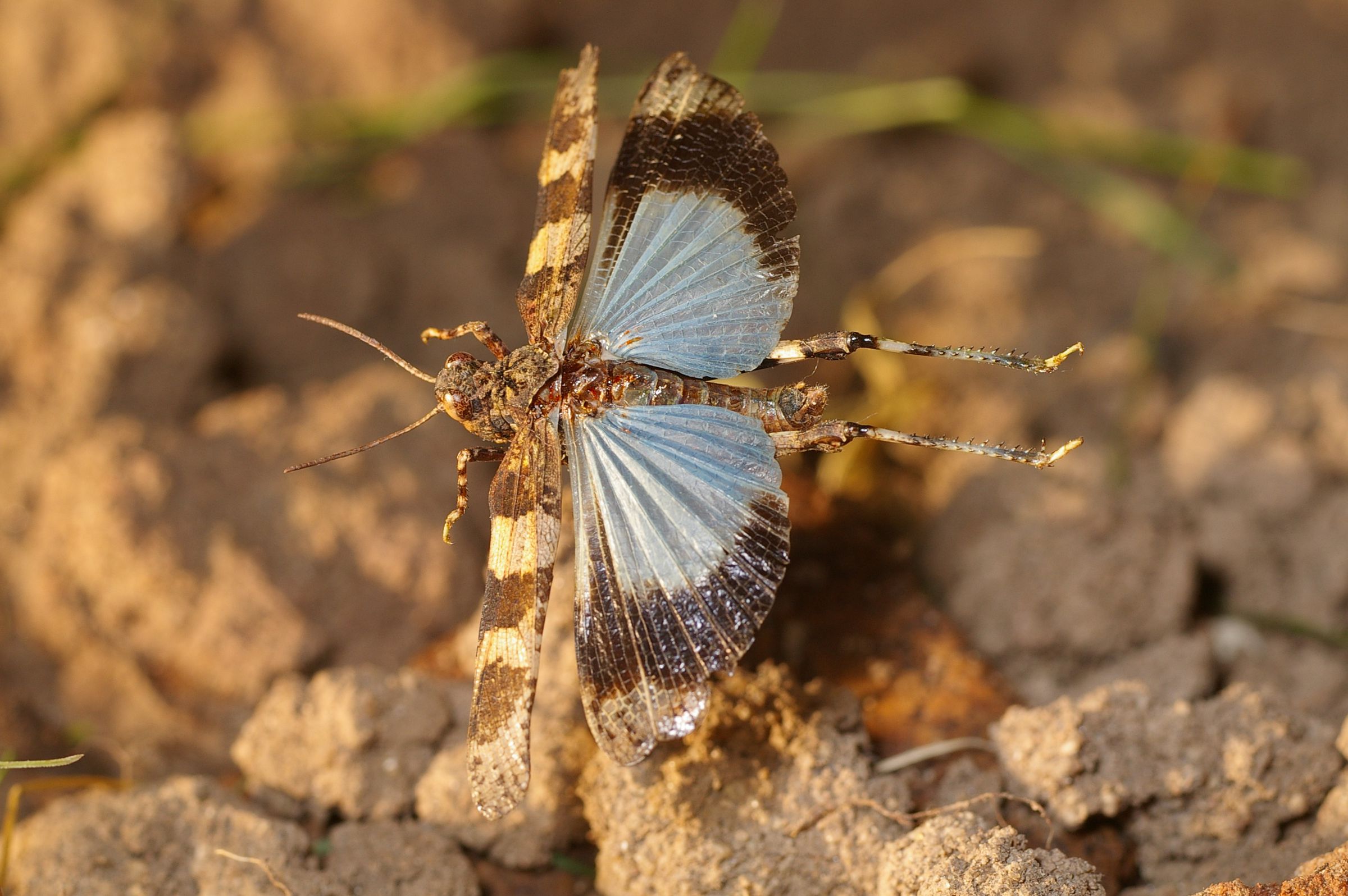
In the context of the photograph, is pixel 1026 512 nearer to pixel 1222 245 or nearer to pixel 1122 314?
pixel 1122 314

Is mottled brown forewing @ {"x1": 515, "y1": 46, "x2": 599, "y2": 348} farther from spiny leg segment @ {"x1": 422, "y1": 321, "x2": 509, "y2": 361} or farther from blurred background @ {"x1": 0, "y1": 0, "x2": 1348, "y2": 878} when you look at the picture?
blurred background @ {"x1": 0, "y1": 0, "x2": 1348, "y2": 878}

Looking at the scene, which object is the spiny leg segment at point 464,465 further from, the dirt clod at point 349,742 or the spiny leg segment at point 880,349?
the spiny leg segment at point 880,349

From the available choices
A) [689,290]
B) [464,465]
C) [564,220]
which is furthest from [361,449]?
[689,290]

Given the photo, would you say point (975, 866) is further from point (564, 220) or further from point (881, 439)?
point (564, 220)

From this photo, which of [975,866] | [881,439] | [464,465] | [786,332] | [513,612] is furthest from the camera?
[786,332]

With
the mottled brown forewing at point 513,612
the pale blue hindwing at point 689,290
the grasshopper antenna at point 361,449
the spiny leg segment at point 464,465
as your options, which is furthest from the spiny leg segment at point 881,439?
the grasshopper antenna at point 361,449

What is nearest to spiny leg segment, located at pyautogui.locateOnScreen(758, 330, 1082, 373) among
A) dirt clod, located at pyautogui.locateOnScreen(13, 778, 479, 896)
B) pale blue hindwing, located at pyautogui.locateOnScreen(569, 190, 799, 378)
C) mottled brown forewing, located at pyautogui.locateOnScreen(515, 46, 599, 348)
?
pale blue hindwing, located at pyautogui.locateOnScreen(569, 190, 799, 378)
